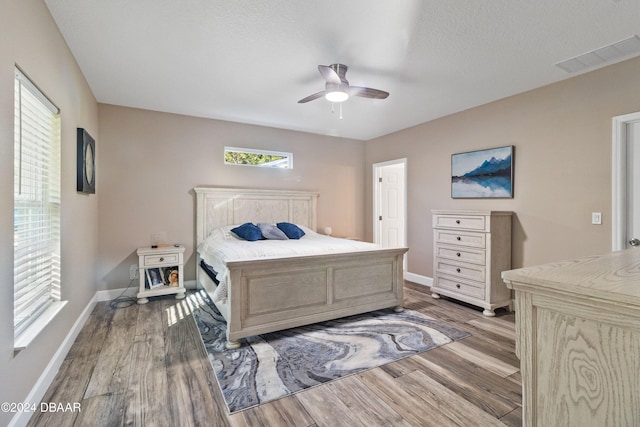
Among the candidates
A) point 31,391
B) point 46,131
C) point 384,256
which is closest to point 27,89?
point 46,131

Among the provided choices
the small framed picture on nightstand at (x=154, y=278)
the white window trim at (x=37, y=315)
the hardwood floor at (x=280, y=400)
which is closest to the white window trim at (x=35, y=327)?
the white window trim at (x=37, y=315)

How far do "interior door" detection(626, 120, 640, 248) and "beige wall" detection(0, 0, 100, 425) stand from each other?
14.6 feet

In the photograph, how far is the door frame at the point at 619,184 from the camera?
276 centimetres

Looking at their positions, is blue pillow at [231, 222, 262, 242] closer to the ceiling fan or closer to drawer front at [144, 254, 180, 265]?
drawer front at [144, 254, 180, 265]

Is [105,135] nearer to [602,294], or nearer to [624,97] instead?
[602,294]

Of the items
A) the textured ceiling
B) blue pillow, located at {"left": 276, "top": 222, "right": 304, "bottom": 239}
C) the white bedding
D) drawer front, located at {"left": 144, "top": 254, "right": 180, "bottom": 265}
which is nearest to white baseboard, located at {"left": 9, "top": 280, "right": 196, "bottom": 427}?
drawer front, located at {"left": 144, "top": 254, "right": 180, "bottom": 265}

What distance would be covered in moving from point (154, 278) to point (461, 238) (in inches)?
155

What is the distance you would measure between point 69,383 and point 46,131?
178 cm

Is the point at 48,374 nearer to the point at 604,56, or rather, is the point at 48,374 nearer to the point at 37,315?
the point at 37,315

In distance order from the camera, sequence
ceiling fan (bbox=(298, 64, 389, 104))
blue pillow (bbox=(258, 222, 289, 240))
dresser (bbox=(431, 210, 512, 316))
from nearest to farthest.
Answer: ceiling fan (bbox=(298, 64, 389, 104))
dresser (bbox=(431, 210, 512, 316))
blue pillow (bbox=(258, 222, 289, 240))

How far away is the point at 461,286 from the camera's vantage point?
12.3 feet

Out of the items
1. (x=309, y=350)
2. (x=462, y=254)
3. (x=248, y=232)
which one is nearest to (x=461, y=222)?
(x=462, y=254)

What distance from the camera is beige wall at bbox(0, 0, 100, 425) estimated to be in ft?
4.88

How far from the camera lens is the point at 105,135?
3941mm
